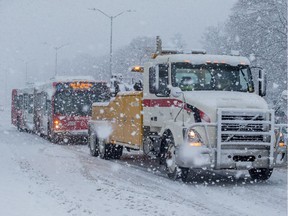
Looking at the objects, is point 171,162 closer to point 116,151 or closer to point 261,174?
point 261,174

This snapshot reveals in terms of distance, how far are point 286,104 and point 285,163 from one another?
26.3m

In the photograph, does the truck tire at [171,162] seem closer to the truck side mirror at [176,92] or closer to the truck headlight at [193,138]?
the truck headlight at [193,138]

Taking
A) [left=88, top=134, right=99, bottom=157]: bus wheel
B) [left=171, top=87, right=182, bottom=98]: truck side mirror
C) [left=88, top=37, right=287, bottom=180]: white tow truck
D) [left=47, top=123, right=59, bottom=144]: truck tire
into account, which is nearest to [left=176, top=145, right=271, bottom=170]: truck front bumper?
[left=88, top=37, right=287, bottom=180]: white tow truck

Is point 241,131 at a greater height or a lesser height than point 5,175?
greater

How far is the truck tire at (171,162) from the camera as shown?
13109 mm

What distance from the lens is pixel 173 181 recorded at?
43.7 feet

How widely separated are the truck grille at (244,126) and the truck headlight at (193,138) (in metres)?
0.44

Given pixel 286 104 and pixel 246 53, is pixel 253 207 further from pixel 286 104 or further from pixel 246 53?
pixel 246 53

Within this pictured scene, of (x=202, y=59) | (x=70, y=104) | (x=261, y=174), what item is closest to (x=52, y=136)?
(x=70, y=104)

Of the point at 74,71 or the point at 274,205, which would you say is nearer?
the point at 274,205

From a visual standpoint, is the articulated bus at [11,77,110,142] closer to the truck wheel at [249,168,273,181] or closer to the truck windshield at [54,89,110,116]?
the truck windshield at [54,89,110,116]

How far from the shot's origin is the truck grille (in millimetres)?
12453

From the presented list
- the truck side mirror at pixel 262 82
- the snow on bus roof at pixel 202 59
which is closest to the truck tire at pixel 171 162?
the snow on bus roof at pixel 202 59

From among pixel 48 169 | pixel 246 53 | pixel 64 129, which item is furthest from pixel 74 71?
pixel 48 169
